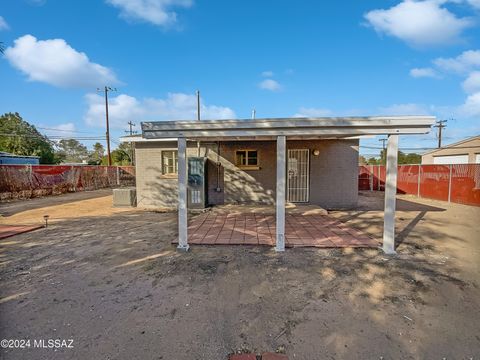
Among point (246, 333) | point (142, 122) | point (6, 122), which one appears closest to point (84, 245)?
point (142, 122)

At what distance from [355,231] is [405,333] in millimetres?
3585

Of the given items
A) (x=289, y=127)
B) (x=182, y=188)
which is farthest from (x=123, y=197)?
(x=289, y=127)

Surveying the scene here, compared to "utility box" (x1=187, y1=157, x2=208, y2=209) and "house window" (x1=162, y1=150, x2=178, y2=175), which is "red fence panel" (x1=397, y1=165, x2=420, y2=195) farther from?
"house window" (x1=162, y1=150, x2=178, y2=175)

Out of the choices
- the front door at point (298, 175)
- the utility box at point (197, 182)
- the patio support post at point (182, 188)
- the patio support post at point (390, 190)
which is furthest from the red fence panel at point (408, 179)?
the patio support post at point (182, 188)

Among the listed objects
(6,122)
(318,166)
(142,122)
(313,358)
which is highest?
(6,122)

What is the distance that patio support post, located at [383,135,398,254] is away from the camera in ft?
14.2

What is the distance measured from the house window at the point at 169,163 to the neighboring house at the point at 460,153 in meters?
22.9

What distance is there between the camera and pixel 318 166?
894cm

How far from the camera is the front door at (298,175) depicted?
9008 mm

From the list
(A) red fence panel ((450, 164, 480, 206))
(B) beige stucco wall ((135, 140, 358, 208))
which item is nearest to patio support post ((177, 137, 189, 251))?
(B) beige stucco wall ((135, 140, 358, 208))

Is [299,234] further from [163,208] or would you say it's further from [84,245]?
[163,208]

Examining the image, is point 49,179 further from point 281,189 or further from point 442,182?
point 442,182

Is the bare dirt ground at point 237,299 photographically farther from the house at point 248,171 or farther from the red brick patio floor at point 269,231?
the house at point 248,171

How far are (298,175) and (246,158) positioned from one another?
208 cm
